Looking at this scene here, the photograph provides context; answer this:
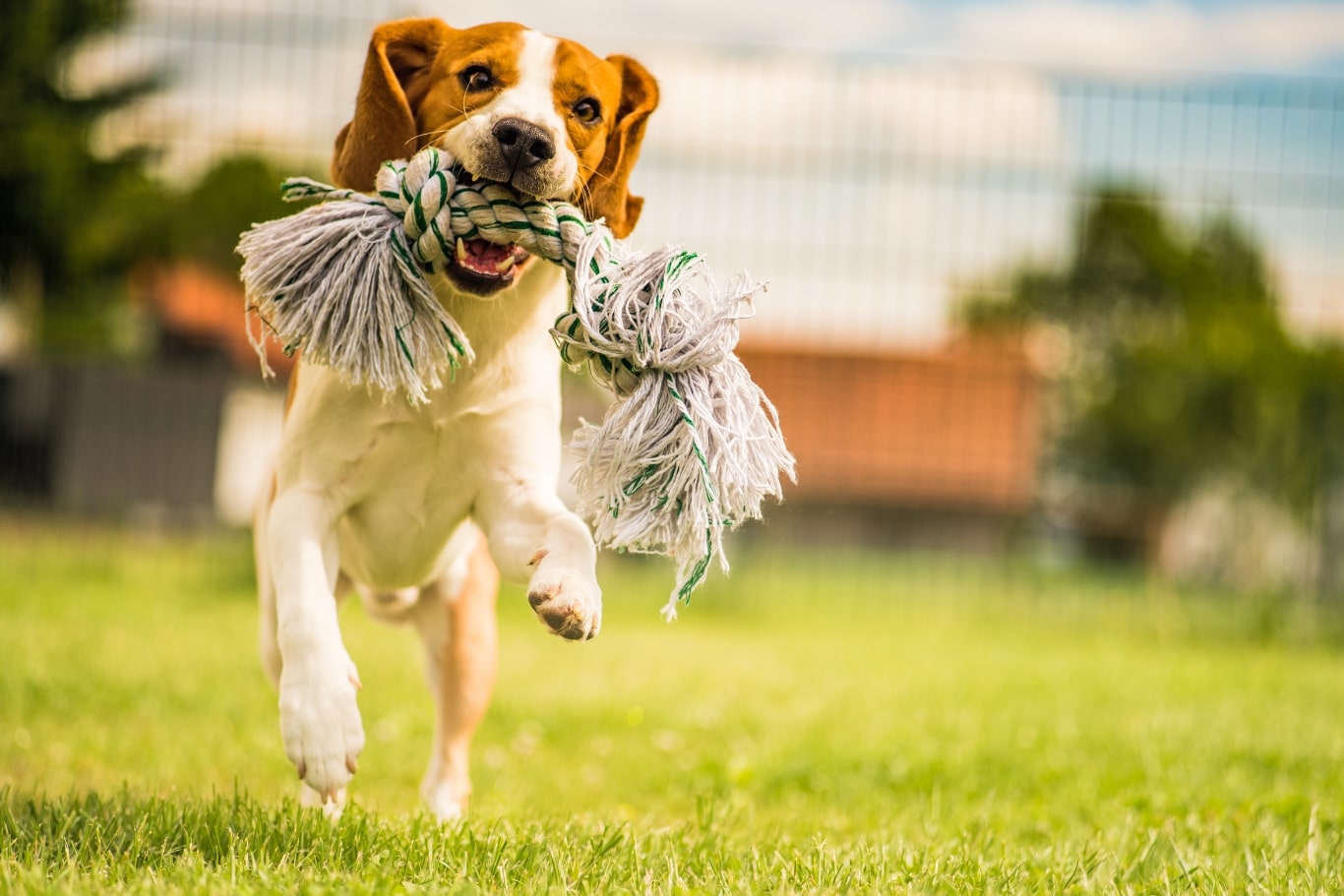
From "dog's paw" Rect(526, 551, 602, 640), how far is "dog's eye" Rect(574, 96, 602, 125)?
36.7 inches

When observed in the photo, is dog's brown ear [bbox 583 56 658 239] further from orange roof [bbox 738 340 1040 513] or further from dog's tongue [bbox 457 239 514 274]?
orange roof [bbox 738 340 1040 513]

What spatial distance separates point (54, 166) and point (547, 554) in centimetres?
977

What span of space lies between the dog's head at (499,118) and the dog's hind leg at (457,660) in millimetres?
980

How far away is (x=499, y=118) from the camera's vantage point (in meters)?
2.49

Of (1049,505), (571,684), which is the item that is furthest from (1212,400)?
(571,684)

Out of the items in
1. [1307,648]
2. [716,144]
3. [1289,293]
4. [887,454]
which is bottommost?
[1307,648]

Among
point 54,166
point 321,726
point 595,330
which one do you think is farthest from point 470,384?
point 54,166

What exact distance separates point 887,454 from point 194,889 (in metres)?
10.1

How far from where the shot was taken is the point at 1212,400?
35.4 feet

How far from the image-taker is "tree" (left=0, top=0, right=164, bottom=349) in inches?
413

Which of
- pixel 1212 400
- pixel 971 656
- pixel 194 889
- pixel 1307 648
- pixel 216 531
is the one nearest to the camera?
pixel 194 889

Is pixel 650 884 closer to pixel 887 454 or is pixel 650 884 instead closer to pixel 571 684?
pixel 571 684

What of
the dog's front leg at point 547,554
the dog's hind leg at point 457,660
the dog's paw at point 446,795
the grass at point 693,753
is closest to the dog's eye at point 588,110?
the dog's front leg at point 547,554

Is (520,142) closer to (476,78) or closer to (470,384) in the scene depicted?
(476,78)
